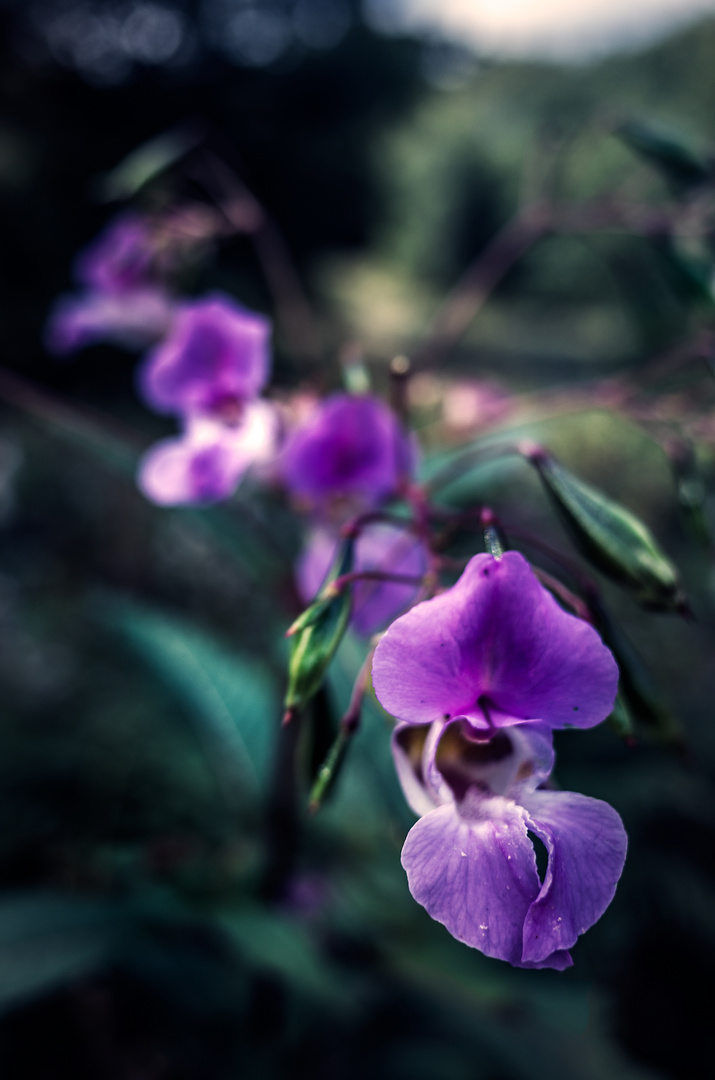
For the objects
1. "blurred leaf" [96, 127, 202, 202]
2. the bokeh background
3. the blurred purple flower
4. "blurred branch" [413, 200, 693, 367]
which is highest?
"blurred leaf" [96, 127, 202, 202]

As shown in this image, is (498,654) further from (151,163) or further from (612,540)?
(151,163)

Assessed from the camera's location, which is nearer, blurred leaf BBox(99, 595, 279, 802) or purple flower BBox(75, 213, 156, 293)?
purple flower BBox(75, 213, 156, 293)

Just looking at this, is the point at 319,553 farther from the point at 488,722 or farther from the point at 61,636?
the point at 61,636

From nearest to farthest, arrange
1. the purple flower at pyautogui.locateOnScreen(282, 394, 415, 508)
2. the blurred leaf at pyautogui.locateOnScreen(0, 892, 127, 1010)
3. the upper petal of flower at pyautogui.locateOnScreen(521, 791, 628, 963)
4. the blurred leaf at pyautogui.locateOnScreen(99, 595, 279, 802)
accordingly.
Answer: the upper petal of flower at pyautogui.locateOnScreen(521, 791, 628, 963), the purple flower at pyautogui.locateOnScreen(282, 394, 415, 508), the blurred leaf at pyautogui.locateOnScreen(0, 892, 127, 1010), the blurred leaf at pyautogui.locateOnScreen(99, 595, 279, 802)

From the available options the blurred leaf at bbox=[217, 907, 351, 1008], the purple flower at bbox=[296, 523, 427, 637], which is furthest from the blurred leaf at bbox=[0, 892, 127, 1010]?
the purple flower at bbox=[296, 523, 427, 637]

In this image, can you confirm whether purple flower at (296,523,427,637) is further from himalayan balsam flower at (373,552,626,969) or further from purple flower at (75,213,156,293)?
purple flower at (75,213,156,293)

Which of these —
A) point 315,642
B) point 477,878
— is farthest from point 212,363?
point 477,878

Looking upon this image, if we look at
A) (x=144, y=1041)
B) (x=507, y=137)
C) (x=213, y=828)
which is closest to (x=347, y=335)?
(x=507, y=137)
